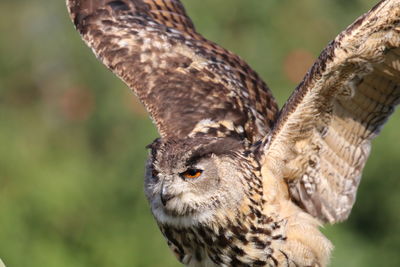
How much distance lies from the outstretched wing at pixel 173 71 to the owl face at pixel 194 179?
1.43 ft

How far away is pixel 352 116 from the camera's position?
17.7 feet

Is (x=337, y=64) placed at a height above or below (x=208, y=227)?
above

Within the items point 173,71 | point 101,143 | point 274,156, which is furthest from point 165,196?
point 101,143

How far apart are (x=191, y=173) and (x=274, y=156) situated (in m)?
0.43

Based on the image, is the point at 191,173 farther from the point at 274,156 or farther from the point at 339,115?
the point at 339,115

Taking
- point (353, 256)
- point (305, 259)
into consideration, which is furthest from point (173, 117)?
point (353, 256)

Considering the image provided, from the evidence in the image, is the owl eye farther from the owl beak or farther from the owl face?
the owl beak

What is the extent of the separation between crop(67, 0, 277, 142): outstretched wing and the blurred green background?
1.20 metres

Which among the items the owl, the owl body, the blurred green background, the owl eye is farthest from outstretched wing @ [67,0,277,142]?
the blurred green background

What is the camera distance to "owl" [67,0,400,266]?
5.05 meters

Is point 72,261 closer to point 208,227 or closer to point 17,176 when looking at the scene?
point 17,176

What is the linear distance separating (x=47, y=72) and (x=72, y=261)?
3717 mm

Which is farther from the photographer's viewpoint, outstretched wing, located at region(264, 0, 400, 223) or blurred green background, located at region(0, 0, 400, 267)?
blurred green background, located at region(0, 0, 400, 267)

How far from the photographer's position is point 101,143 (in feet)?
30.7
